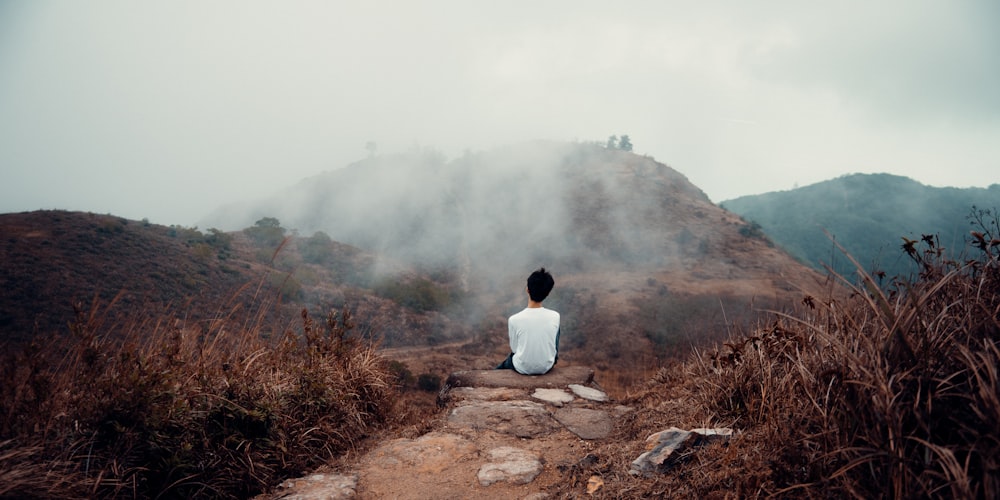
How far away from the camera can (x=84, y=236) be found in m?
15.4

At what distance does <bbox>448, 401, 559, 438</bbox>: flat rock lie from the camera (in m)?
2.99

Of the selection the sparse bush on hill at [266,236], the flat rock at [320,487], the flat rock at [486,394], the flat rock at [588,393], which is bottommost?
the flat rock at [588,393]

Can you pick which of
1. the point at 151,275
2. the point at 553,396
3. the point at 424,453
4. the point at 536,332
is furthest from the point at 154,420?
the point at 151,275

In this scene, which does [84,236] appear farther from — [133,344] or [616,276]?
[616,276]

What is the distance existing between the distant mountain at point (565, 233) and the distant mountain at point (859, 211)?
55.7 ft

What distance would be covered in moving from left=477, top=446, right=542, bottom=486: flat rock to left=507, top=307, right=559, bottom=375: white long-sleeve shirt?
4.47ft

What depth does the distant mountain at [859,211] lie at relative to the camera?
4841cm

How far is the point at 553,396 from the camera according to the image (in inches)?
145

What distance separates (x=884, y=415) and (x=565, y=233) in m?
31.4

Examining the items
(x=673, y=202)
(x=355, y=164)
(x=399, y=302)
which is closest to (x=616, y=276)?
(x=399, y=302)

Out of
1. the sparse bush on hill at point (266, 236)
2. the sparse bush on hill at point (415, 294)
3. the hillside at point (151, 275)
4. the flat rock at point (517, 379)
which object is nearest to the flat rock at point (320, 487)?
the flat rock at point (517, 379)

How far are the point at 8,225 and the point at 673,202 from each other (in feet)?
123

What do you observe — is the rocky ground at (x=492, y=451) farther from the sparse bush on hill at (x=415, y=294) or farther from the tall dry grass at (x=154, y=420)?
the sparse bush on hill at (x=415, y=294)

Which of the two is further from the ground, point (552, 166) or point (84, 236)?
point (552, 166)
